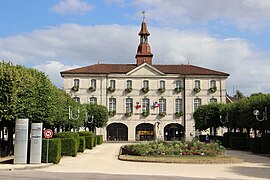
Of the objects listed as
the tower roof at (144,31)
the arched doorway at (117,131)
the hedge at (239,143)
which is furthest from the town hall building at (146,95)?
the hedge at (239,143)

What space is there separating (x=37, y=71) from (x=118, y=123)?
114ft

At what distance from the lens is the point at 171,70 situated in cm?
6431

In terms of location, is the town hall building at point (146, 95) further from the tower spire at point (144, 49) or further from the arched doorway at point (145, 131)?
the tower spire at point (144, 49)

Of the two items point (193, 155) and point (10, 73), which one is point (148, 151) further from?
point (10, 73)

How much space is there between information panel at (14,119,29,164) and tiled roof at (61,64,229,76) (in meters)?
41.6

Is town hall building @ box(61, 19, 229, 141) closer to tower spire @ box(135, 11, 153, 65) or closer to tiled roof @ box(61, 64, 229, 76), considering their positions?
tiled roof @ box(61, 64, 229, 76)

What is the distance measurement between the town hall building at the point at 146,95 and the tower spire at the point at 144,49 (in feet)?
12.6

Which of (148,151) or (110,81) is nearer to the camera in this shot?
(148,151)

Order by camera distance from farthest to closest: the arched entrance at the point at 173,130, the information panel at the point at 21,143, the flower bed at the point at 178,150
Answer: the arched entrance at the point at 173,130, the flower bed at the point at 178,150, the information panel at the point at 21,143

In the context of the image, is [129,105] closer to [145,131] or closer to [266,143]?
[145,131]

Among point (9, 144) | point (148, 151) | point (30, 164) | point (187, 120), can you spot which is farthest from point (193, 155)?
point (187, 120)

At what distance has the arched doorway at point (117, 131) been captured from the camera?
6175 cm

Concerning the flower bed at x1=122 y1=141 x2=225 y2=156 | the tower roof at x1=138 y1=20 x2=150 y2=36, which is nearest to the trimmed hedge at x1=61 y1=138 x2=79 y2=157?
the flower bed at x1=122 y1=141 x2=225 y2=156

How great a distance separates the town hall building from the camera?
201 feet
